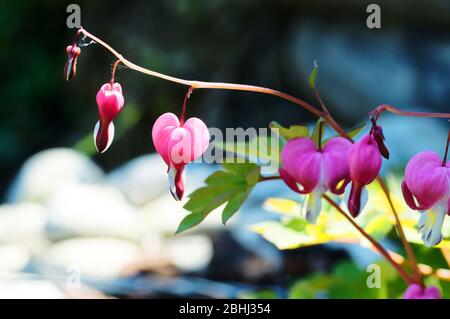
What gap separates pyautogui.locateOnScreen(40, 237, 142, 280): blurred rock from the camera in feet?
8.74

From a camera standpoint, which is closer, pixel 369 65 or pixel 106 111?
pixel 106 111

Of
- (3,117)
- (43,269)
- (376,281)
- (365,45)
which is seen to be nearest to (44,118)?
(3,117)

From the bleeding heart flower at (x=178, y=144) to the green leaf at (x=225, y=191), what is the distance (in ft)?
0.30

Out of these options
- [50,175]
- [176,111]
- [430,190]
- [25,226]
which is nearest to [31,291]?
[430,190]

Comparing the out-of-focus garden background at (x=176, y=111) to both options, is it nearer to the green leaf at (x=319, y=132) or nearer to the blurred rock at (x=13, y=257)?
the blurred rock at (x=13, y=257)

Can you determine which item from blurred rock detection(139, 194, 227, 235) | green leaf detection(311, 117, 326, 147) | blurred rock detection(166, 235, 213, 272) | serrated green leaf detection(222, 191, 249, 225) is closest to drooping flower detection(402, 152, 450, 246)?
green leaf detection(311, 117, 326, 147)

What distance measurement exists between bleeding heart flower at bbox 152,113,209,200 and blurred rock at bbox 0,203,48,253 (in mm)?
2438

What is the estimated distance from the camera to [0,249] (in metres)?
3.12

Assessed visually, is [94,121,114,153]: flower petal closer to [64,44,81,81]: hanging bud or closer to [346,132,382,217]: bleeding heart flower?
[64,44,81,81]: hanging bud

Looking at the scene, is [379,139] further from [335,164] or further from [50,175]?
[50,175]

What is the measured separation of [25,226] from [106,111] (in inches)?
110

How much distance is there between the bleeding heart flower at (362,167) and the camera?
73 cm

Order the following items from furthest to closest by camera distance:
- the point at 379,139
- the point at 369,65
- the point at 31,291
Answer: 1. the point at 369,65
2. the point at 31,291
3. the point at 379,139

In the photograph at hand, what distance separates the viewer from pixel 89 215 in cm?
336
